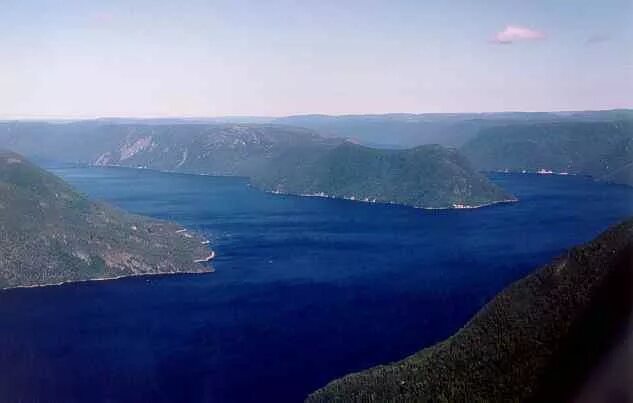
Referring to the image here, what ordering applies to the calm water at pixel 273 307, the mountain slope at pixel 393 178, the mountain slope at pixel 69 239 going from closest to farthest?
the calm water at pixel 273 307
the mountain slope at pixel 69 239
the mountain slope at pixel 393 178

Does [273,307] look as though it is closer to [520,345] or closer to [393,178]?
[520,345]

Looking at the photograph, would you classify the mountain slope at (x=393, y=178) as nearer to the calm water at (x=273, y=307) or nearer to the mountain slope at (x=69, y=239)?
the calm water at (x=273, y=307)

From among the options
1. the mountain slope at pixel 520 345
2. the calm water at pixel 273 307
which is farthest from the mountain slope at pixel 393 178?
the mountain slope at pixel 520 345

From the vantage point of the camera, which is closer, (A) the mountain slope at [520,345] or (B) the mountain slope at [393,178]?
(A) the mountain slope at [520,345]

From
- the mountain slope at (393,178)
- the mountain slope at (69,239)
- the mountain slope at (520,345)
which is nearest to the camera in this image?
the mountain slope at (520,345)

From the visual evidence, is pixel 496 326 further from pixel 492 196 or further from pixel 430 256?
pixel 492 196

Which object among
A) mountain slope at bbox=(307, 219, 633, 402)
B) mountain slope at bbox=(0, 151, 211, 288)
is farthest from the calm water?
mountain slope at bbox=(307, 219, 633, 402)
